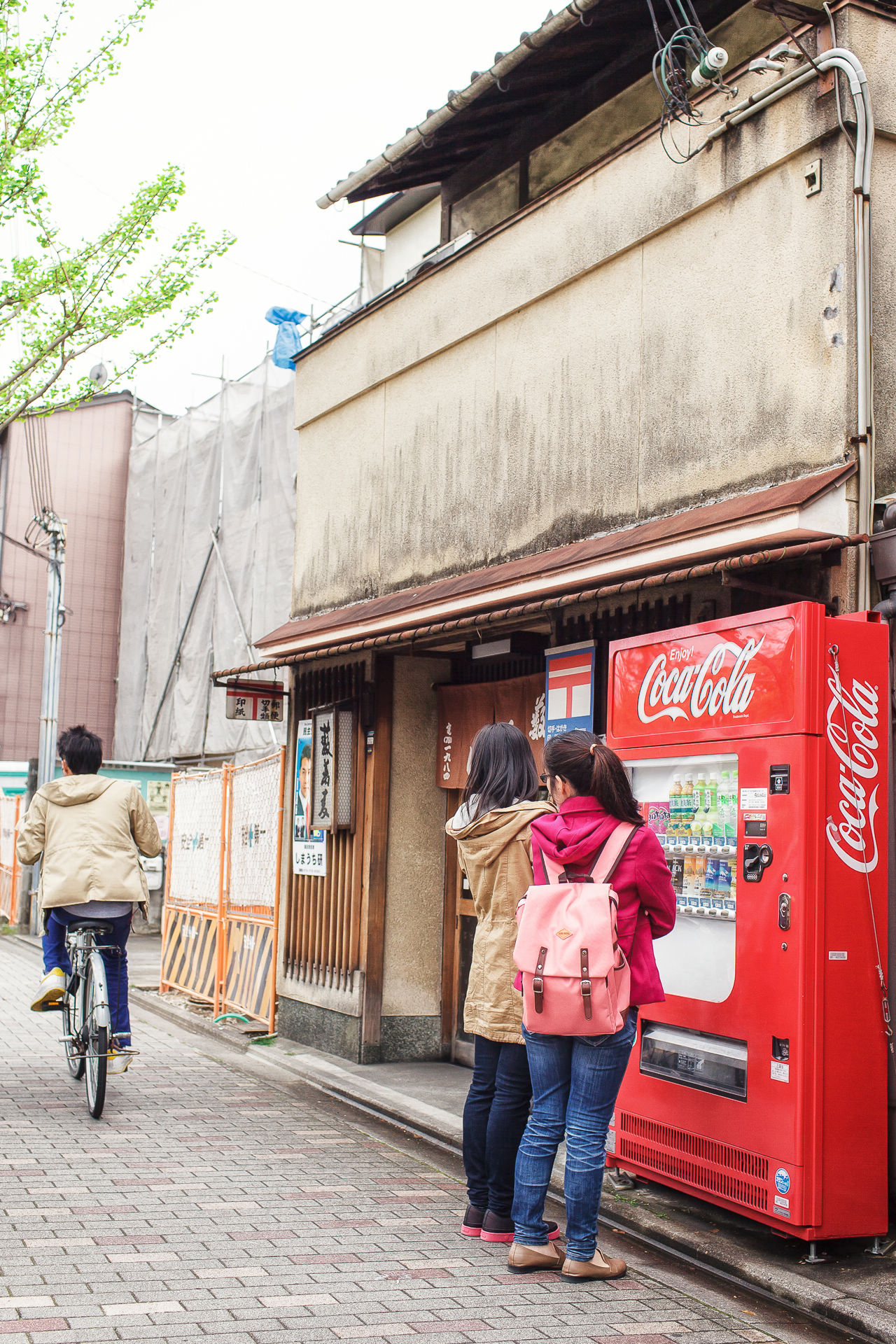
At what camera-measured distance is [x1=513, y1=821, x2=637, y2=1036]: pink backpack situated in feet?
15.1

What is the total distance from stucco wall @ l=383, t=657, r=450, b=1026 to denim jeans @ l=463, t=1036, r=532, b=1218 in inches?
162

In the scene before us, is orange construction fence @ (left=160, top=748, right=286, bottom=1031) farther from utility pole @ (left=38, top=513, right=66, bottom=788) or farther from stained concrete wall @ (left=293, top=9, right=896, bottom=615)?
utility pole @ (left=38, top=513, right=66, bottom=788)

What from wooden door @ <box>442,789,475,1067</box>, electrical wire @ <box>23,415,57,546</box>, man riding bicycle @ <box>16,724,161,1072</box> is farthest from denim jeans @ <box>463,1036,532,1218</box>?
electrical wire @ <box>23,415,57,546</box>

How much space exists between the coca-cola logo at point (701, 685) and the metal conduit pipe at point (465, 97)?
436cm

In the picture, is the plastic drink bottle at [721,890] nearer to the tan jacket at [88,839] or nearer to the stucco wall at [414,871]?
the tan jacket at [88,839]

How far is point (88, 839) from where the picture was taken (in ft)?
25.0

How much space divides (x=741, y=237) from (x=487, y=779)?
3136 millimetres

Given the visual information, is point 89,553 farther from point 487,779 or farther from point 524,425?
point 487,779

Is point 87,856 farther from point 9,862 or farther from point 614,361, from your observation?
point 9,862

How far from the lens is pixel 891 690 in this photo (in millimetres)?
5324

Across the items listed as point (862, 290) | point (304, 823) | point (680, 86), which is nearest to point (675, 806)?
point (862, 290)

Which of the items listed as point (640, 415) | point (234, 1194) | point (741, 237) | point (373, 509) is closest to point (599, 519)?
point (640, 415)

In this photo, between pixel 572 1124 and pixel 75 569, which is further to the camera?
pixel 75 569

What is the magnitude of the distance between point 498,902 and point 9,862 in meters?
18.3
